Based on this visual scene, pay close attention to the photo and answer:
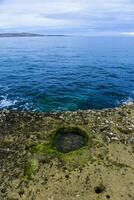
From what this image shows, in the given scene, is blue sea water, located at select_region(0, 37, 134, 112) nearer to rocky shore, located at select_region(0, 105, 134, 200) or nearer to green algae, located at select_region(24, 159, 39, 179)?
rocky shore, located at select_region(0, 105, 134, 200)

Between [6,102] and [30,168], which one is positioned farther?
[6,102]

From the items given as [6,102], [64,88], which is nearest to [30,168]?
[6,102]

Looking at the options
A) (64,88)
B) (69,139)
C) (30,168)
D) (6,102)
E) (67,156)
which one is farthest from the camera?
(64,88)

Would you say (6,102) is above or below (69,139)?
below

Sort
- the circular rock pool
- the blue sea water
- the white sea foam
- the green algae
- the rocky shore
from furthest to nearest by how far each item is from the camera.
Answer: the blue sea water < the white sea foam < the circular rock pool < the green algae < the rocky shore

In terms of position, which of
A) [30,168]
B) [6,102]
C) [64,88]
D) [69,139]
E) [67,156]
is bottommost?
[64,88]

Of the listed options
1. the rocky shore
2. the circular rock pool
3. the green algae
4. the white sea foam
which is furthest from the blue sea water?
the green algae

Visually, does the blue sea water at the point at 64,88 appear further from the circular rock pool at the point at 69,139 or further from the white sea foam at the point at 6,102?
the circular rock pool at the point at 69,139

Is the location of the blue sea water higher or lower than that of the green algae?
lower

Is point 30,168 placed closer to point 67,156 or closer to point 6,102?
point 67,156

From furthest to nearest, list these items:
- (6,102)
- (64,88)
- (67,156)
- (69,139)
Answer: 1. (64,88)
2. (6,102)
3. (69,139)
4. (67,156)
